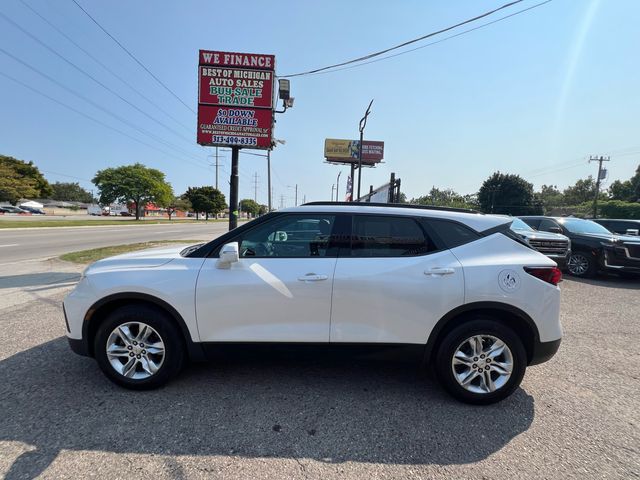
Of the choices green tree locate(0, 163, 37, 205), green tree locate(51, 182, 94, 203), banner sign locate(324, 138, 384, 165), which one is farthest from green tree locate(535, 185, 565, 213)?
green tree locate(51, 182, 94, 203)

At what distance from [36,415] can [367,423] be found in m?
2.59

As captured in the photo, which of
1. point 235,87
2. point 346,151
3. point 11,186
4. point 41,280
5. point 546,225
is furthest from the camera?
point 11,186

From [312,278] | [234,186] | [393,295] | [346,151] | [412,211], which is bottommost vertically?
[393,295]

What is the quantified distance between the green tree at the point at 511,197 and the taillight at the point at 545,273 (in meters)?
76.5

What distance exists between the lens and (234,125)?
30.5ft

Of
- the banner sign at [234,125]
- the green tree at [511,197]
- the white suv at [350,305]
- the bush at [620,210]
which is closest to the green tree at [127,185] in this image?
the banner sign at [234,125]

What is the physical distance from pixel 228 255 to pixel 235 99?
772cm

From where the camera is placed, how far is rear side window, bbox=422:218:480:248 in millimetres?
2930

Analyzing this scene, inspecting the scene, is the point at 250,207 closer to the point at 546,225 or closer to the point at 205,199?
the point at 205,199

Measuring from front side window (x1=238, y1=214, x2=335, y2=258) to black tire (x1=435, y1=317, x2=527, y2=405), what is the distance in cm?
133

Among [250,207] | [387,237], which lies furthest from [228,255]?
[250,207]

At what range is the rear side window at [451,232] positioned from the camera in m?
2.93

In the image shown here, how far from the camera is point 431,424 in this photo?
2.59 meters

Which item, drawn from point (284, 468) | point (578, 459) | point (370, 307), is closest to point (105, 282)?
point (284, 468)
